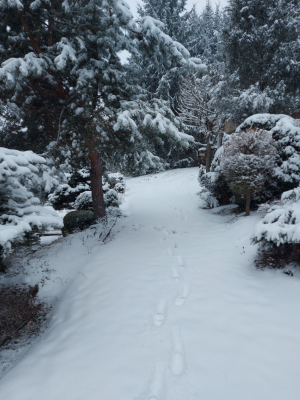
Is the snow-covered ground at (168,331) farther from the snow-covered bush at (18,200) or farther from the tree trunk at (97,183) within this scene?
the tree trunk at (97,183)

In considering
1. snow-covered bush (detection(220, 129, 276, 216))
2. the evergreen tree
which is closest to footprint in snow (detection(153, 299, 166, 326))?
snow-covered bush (detection(220, 129, 276, 216))

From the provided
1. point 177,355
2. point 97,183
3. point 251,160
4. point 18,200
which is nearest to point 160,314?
point 177,355

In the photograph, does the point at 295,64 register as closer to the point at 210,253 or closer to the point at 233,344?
the point at 210,253

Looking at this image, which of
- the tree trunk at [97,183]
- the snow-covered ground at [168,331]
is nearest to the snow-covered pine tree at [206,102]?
the tree trunk at [97,183]

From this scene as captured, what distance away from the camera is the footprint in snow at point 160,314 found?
296 centimetres

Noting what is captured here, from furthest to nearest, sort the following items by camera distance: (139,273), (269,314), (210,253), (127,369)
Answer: (210,253) → (139,273) → (269,314) → (127,369)

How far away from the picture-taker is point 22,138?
666 centimetres

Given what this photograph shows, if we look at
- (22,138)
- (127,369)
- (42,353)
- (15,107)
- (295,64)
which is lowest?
(42,353)

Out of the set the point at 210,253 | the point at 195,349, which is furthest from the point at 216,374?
the point at 210,253

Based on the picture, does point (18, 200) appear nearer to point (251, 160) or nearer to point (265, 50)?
point (251, 160)

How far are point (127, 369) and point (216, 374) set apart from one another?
2.92 feet

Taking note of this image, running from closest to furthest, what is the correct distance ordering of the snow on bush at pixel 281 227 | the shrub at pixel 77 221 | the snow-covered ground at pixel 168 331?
the snow-covered ground at pixel 168 331 → the snow on bush at pixel 281 227 → the shrub at pixel 77 221

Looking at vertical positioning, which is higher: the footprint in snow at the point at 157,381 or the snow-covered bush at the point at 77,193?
the snow-covered bush at the point at 77,193

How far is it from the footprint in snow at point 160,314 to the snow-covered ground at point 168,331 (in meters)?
0.01
